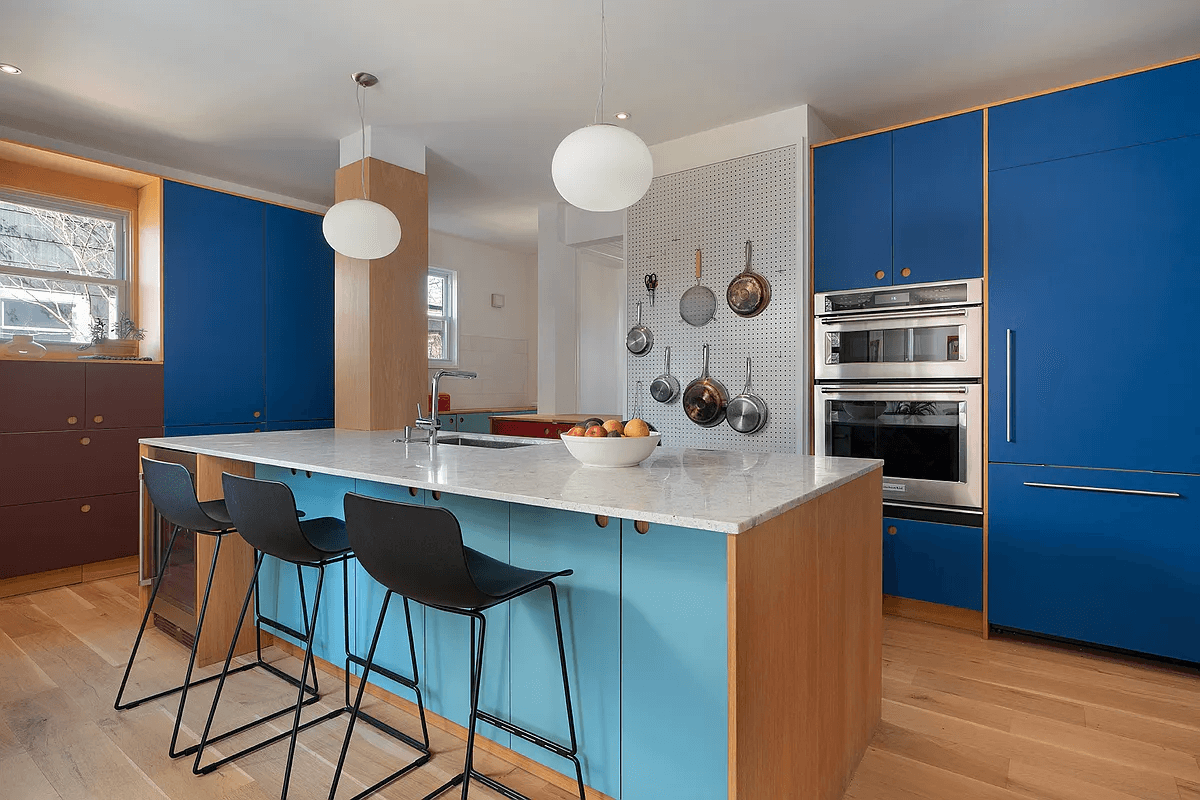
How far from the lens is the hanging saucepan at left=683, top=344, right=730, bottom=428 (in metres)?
3.83

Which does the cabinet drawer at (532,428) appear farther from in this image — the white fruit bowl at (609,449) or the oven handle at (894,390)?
the white fruit bowl at (609,449)

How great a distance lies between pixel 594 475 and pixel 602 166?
87 centimetres

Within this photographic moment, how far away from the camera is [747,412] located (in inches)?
146

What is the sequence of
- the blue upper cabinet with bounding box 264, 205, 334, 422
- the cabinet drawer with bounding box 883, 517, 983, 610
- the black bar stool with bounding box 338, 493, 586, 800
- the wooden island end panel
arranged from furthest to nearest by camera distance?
the blue upper cabinet with bounding box 264, 205, 334, 422 → the cabinet drawer with bounding box 883, 517, 983, 610 → the black bar stool with bounding box 338, 493, 586, 800 → the wooden island end panel

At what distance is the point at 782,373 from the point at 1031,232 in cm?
129

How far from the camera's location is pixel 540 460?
214 cm

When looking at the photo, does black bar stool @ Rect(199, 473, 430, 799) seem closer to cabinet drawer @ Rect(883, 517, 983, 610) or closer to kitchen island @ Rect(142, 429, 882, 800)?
kitchen island @ Rect(142, 429, 882, 800)

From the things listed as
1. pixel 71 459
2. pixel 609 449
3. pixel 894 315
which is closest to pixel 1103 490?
pixel 894 315

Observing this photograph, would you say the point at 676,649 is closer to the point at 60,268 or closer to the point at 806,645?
the point at 806,645

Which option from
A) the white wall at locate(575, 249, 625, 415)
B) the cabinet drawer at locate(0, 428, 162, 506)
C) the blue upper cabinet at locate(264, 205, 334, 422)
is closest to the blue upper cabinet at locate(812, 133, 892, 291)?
the white wall at locate(575, 249, 625, 415)

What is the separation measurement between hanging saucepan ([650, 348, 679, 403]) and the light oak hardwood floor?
5.98ft

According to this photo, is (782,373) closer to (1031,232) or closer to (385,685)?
(1031,232)

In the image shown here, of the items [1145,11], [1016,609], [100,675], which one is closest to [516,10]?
[1145,11]

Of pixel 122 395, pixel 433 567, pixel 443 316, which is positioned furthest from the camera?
pixel 443 316
